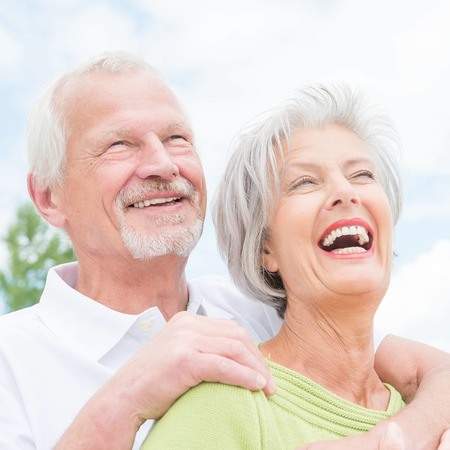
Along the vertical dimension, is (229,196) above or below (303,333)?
above

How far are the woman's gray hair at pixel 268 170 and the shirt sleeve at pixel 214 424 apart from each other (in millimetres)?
788

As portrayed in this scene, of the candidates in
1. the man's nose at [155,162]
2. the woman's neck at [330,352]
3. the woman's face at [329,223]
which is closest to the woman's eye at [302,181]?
the woman's face at [329,223]

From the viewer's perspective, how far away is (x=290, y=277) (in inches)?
110

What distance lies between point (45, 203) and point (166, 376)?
1919mm

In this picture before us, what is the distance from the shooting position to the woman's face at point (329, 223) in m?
2.68

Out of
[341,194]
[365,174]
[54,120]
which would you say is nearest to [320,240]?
[341,194]

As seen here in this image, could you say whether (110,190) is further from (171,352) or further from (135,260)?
(171,352)

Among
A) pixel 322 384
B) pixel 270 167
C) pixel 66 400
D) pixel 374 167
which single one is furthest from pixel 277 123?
pixel 66 400

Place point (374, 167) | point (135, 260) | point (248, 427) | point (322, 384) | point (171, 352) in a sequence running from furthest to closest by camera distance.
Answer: point (135, 260), point (374, 167), point (322, 384), point (171, 352), point (248, 427)

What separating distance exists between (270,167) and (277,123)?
0.18 metres

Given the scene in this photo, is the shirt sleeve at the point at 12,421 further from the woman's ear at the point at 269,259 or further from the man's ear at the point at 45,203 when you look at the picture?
the woman's ear at the point at 269,259

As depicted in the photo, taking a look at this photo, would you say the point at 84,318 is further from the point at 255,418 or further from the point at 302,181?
the point at 255,418

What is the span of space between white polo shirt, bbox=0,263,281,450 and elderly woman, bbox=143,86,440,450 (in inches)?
30.3

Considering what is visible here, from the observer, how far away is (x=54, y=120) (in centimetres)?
384
